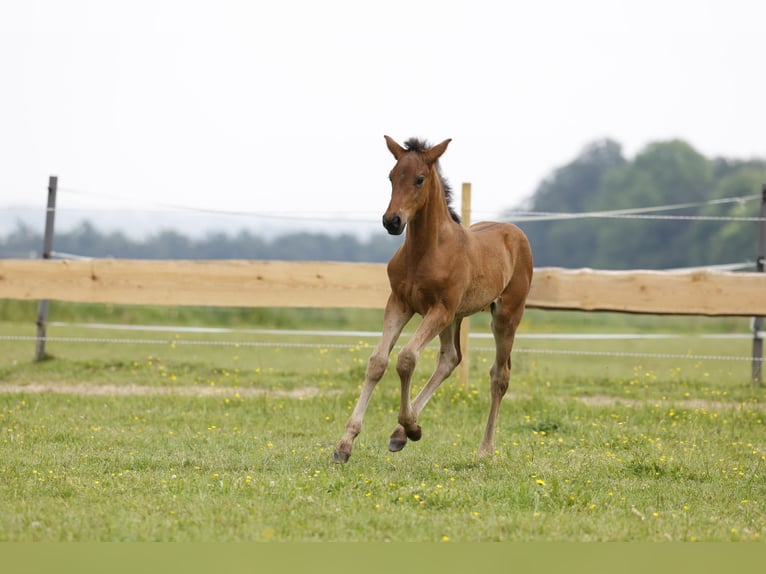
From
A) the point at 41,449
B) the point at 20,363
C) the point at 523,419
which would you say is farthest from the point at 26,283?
the point at 523,419

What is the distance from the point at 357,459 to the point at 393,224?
1748 millimetres

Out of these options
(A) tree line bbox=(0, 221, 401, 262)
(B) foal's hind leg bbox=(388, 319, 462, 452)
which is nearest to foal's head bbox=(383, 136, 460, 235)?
(B) foal's hind leg bbox=(388, 319, 462, 452)

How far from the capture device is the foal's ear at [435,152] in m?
6.96

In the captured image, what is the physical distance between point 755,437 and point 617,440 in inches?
57.0

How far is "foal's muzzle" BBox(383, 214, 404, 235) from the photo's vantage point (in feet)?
21.2

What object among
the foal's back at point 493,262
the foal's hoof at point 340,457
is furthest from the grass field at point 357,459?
the foal's back at point 493,262

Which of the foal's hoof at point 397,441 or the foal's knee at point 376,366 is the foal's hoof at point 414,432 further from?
the foal's knee at point 376,366

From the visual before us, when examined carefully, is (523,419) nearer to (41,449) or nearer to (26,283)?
(41,449)

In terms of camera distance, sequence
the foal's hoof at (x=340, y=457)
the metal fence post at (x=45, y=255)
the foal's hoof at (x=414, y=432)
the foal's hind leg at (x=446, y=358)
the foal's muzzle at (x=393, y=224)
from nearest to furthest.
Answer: the foal's muzzle at (x=393, y=224) → the foal's hoof at (x=340, y=457) → the foal's hoof at (x=414, y=432) → the foal's hind leg at (x=446, y=358) → the metal fence post at (x=45, y=255)

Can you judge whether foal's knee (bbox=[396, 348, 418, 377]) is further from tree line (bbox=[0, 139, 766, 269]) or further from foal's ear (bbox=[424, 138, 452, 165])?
tree line (bbox=[0, 139, 766, 269])

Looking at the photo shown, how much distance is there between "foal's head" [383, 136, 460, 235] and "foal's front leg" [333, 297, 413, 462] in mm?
714

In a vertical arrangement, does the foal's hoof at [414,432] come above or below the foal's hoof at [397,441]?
above

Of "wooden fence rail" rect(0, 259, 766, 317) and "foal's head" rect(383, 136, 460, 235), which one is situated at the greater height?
"foal's head" rect(383, 136, 460, 235)

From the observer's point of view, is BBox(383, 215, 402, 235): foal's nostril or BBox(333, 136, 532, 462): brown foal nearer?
BBox(383, 215, 402, 235): foal's nostril
